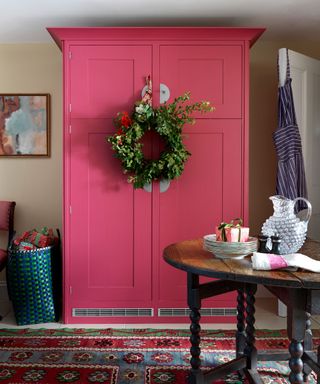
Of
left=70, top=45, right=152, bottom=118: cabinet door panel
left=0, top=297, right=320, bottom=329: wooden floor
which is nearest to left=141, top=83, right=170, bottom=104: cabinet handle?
left=70, top=45, right=152, bottom=118: cabinet door panel

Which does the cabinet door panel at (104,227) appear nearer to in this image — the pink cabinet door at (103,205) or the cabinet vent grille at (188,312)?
the pink cabinet door at (103,205)

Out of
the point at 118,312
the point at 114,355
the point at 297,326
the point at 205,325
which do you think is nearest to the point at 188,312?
the point at 205,325

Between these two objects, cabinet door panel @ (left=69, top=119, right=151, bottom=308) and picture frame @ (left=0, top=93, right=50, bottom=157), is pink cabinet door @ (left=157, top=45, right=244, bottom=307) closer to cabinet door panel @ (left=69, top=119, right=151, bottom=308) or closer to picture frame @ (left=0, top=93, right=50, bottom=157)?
A: cabinet door panel @ (left=69, top=119, right=151, bottom=308)

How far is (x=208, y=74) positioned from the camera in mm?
3301

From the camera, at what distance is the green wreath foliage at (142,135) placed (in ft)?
10.1

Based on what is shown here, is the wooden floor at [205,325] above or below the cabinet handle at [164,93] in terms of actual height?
below

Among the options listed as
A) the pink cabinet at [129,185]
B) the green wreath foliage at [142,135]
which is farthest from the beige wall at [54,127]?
the green wreath foliage at [142,135]

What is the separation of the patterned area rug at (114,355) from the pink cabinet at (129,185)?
302mm

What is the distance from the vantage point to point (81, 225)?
3.32 metres

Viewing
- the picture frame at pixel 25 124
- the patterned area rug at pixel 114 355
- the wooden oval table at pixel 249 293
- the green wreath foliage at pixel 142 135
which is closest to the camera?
the wooden oval table at pixel 249 293

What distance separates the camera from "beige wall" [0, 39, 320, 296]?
3977mm

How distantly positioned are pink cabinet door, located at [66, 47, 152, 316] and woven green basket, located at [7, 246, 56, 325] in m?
0.17

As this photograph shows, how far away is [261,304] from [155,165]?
1.68 metres

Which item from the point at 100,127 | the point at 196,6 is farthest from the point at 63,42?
the point at 196,6
